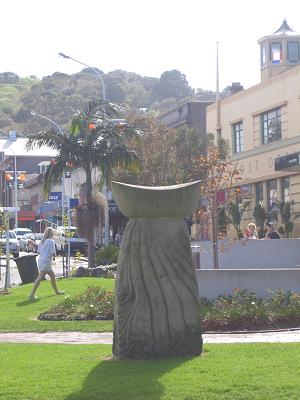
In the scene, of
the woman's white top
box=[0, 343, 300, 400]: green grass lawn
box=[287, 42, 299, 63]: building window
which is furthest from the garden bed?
box=[287, 42, 299, 63]: building window

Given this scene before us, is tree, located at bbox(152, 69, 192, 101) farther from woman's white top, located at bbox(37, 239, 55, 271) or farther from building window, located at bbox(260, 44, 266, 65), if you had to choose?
woman's white top, located at bbox(37, 239, 55, 271)

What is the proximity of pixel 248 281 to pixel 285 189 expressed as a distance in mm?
22578

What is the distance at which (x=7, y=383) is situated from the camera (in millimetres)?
8688

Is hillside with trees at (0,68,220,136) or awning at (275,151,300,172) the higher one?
hillside with trees at (0,68,220,136)

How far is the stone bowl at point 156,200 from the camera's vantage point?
9648 mm

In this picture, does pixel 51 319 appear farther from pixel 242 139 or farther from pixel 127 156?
pixel 242 139

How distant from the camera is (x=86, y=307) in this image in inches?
670

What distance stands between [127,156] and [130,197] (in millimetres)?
20458

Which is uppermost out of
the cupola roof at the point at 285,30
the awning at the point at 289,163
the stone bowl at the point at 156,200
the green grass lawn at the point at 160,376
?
the cupola roof at the point at 285,30

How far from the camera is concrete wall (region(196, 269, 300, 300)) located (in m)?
15.7

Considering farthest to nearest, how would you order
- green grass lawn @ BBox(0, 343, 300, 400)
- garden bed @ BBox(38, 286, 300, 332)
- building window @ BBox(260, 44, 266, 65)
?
building window @ BBox(260, 44, 266, 65), garden bed @ BBox(38, 286, 300, 332), green grass lawn @ BBox(0, 343, 300, 400)

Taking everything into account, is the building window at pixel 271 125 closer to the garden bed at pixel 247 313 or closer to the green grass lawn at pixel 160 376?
the garden bed at pixel 247 313

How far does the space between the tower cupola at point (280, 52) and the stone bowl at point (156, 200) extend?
35198mm

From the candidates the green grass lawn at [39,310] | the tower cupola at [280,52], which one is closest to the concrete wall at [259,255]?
the green grass lawn at [39,310]
